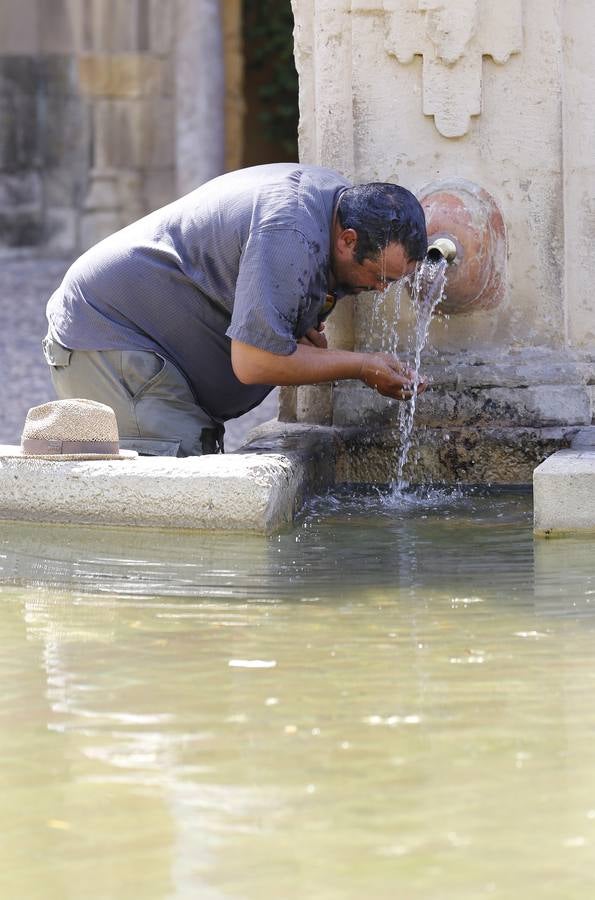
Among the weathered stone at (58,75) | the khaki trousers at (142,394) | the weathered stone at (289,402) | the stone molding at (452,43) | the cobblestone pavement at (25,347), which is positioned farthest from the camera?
the weathered stone at (58,75)

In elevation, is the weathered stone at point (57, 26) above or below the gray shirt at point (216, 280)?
above

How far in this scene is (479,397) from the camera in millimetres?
4914

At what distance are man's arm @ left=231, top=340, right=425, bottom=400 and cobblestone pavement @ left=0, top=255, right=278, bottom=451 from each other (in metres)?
1.57

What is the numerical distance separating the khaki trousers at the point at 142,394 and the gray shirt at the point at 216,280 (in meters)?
0.04

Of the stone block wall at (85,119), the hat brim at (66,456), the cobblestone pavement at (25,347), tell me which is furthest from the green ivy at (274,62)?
the hat brim at (66,456)

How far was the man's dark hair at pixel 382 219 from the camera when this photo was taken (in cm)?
417

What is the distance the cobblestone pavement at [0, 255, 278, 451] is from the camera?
267 inches

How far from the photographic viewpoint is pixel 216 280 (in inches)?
175

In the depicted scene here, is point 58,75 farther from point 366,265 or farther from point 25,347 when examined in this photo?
point 366,265

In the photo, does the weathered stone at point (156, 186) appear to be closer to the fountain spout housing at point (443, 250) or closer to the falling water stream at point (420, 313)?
the falling water stream at point (420, 313)

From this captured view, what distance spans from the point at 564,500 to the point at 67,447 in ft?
4.23

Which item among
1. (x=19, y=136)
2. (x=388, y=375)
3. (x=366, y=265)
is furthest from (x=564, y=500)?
(x=19, y=136)

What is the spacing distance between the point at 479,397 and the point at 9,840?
313 centimetres

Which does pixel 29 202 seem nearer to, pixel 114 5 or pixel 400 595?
pixel 114 5
